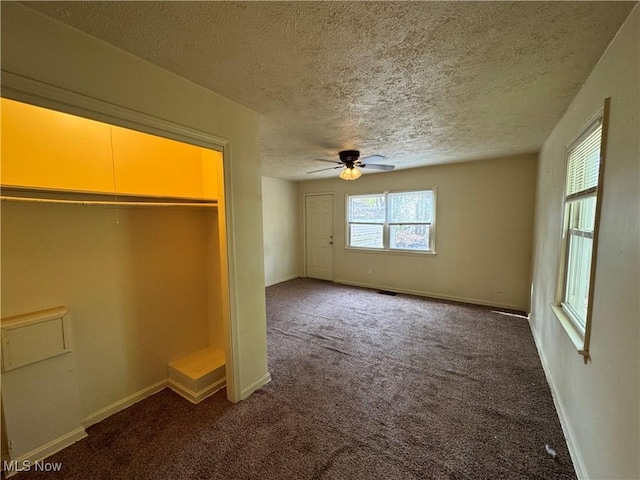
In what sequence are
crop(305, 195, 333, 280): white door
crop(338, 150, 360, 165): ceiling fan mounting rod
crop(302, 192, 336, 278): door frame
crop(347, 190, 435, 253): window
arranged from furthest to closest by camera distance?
1. crop(305, 195, 333, 280): white door
2. crop(302, 192, 336, 278): door frame
3. crop(347, 190, 435, 253): window
4. crop(338, 150, 360, 165): ceiling fan mounting rod

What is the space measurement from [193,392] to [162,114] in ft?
6.82

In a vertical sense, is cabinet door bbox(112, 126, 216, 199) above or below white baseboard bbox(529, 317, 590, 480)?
above

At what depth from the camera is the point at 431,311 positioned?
13.3ft

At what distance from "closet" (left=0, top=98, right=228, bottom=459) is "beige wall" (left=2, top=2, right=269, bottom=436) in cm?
5

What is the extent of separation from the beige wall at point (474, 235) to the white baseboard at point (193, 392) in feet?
12.4

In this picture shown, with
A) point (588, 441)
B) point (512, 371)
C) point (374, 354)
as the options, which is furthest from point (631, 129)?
point (374, 354)

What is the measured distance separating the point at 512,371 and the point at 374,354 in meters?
1.27

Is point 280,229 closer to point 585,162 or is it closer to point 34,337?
point 34,337

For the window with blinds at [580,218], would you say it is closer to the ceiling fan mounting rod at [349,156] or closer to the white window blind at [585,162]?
the white window blind at [585,162]

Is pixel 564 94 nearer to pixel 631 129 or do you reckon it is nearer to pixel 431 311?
pixel 631 129

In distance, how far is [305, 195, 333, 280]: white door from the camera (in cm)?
602

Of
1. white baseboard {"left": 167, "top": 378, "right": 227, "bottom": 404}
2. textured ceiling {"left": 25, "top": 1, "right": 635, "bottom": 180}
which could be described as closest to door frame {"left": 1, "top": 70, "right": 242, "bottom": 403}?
white baseboard {"left": 167, "top": 378, "right": 227, "bottom": 404}

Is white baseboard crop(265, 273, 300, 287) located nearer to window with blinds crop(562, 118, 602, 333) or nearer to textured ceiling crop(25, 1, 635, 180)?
textured ceiling crop(25, 1, 635, 180)

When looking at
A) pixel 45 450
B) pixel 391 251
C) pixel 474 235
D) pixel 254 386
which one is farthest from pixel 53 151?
pixel 474 235
